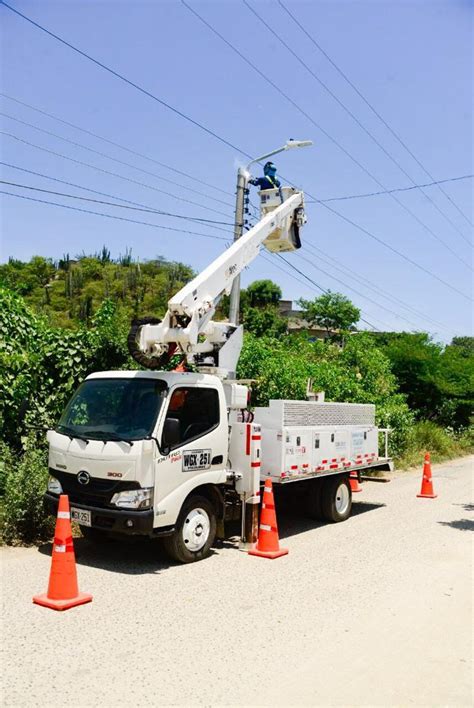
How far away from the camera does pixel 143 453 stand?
7.07 m

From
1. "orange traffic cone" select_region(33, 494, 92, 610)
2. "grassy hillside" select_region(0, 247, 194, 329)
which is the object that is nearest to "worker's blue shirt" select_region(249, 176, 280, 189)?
"orange traffic cone" select_region(33, 494, 92, 610)

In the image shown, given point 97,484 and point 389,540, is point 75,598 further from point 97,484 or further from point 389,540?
point 389,540

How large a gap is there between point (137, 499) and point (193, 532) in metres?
1.01

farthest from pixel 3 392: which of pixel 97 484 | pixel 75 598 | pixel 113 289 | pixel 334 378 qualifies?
pixel 113 289

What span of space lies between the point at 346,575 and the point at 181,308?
3682mm

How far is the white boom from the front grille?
1637 mm

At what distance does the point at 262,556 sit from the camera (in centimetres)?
808

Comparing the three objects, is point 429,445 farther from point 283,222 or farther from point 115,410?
point 115,410

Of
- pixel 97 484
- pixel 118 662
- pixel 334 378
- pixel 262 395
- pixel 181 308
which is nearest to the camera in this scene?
pixel 118 662

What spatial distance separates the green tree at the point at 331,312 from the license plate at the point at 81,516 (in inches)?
2238

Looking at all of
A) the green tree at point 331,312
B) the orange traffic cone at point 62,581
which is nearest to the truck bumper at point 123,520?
the orange traffic cone at point 62,581

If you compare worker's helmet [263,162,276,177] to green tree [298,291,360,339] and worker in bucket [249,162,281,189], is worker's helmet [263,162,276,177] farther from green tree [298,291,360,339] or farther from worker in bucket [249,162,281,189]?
green tree [298,291,360,339]

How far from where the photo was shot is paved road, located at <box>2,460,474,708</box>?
4398mm

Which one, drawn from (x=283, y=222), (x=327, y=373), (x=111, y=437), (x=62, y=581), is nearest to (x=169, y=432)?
(x=111, y=437)
